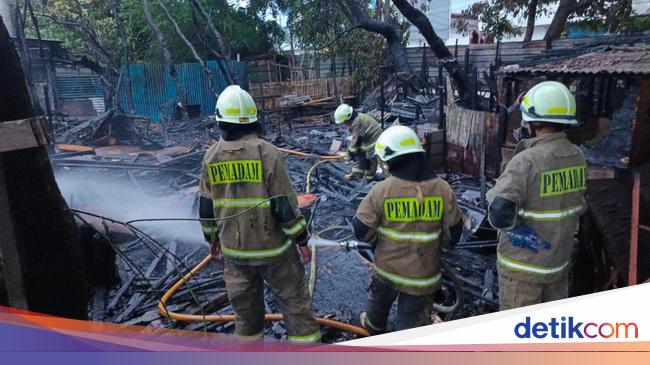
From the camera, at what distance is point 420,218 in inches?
120

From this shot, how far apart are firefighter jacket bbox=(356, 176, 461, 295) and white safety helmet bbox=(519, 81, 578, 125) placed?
0.75 metres

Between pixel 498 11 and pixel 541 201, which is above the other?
pixel 498 11

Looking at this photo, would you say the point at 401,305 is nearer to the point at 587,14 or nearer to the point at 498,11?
the point at 587,14

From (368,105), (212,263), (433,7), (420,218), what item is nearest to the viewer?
(420,218)

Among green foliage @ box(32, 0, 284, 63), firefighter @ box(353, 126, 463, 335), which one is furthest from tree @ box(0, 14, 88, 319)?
green foliage @ box(32, 0, 284, 63)

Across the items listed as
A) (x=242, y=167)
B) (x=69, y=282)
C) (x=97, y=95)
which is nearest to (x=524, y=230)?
(x=242, y=167)

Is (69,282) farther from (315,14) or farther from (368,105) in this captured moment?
(315,14)

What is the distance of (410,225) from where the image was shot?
10.1 feet

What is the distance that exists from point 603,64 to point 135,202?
7424 mm

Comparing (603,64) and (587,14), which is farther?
(587,14)

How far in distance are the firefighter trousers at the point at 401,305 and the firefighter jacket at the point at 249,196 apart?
800 millimetres

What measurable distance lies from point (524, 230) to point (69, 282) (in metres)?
3.09

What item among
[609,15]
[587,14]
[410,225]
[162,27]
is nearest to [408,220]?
[410,225]

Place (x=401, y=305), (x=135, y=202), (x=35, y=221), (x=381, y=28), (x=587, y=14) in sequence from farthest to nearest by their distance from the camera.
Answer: (x=381, y=28), (x=587, y=14), (x=135, y=202), (x=401, y=305), (x=35, y=221)
